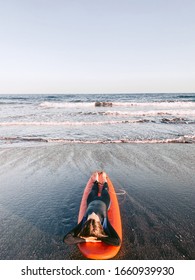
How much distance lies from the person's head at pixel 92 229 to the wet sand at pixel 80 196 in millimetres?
350

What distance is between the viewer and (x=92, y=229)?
10.1 ft

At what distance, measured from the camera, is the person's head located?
121 inches

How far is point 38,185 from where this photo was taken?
18.4ft

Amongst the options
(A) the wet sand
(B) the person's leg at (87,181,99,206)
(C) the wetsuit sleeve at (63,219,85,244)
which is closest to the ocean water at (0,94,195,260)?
(A) the wet sand

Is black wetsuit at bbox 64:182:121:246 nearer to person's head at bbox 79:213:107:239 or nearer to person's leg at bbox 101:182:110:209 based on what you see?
person's head at bbox 79:213:107:239

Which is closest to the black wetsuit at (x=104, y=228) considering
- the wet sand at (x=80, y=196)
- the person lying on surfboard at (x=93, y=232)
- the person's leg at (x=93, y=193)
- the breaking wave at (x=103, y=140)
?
the person lying on surfboard at (x=93, y=232)

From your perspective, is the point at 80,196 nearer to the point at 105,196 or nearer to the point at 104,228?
the point at 105,196

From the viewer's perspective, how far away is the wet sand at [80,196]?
3.38 metres

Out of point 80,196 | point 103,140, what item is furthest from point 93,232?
point 103,140

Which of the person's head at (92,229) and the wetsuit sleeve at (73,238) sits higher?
the person's head at (92,229)

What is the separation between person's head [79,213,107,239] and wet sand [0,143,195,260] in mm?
350

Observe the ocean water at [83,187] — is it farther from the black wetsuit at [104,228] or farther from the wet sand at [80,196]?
the black wetsuit at [104,228]

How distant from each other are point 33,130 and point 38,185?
8153 millimetres
